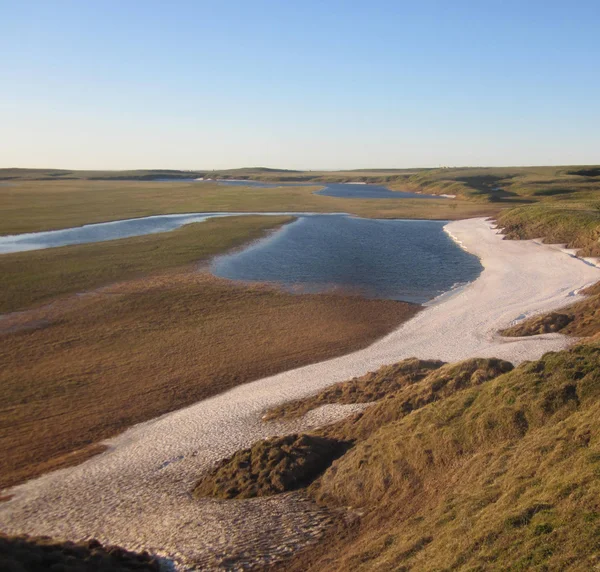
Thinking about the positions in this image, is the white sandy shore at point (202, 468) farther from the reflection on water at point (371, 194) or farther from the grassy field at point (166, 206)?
the reflection on water at point (371, 194)

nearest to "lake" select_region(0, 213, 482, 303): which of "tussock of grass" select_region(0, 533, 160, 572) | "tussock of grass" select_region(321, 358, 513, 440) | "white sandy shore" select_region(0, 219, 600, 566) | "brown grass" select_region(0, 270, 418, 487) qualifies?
"brown grass" select_region(0, 270, 418, 487)

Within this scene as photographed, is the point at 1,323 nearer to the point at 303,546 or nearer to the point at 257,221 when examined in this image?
the point at 303,546

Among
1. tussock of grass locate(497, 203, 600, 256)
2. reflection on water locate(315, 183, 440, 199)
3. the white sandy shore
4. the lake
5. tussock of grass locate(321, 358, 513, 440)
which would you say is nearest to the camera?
the white sandy shore

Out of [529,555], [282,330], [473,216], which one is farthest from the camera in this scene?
[473,216]

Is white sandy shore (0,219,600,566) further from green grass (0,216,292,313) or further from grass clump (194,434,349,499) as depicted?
green grass (0,216,292,313)

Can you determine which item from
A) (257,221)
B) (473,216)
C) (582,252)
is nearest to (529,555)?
(582,252)
